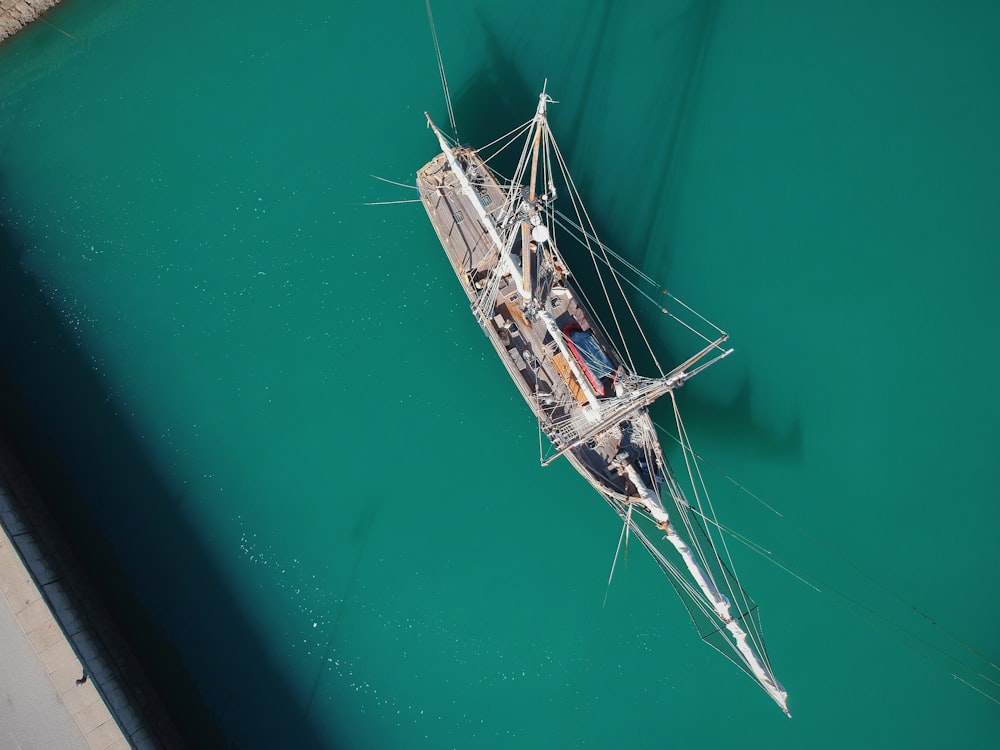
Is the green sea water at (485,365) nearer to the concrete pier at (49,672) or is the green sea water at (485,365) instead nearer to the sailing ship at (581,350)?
the sailing ship at (581,350)

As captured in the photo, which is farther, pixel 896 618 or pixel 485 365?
pixel 485 365

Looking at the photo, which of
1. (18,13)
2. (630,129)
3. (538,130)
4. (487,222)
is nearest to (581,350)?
(487,222)

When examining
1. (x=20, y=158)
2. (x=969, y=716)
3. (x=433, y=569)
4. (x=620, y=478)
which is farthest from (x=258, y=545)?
(x=969, y=716)

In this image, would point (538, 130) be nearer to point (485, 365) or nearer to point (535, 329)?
point (535, 329)

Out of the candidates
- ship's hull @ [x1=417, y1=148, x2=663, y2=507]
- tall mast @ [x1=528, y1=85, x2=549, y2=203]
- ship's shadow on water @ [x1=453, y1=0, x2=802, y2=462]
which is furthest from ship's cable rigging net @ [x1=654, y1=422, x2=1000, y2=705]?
tall mast @ [x1=528, y1=85, x2=549, y2=203]

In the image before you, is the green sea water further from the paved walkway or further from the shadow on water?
the paved walkway

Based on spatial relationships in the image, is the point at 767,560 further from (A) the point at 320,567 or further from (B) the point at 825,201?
(A) the point at 320,567

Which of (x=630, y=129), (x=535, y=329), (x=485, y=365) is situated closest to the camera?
(x=535, y=329)
